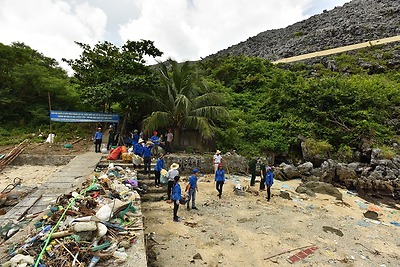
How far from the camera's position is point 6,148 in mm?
11086

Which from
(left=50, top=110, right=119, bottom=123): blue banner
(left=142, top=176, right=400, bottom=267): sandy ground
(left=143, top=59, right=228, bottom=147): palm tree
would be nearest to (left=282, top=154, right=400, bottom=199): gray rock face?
(left=142, top=176, right=400, bottom=267): sandy ground

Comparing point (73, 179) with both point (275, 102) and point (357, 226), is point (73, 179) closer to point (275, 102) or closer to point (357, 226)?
point (357, 226)

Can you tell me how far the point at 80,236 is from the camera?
3.59 meters

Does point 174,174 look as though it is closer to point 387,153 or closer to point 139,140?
point 139,140

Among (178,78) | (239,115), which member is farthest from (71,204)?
(239,115)

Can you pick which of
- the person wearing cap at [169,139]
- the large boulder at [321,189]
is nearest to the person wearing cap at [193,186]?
the person wearing cap at [169,139]

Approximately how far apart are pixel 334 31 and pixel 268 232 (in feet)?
106

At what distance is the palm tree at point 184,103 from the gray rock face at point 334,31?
595 inches

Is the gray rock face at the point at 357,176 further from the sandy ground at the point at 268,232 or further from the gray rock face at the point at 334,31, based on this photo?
the gray rock face at the point at 334,31

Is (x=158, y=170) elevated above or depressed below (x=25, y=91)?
below

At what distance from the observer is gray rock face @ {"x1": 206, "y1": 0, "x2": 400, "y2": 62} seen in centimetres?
2748

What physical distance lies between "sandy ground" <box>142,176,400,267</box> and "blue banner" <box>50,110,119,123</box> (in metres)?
6.67

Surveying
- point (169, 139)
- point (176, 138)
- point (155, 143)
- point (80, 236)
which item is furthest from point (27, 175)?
point (80, 236)

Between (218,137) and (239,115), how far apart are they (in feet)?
9.58
